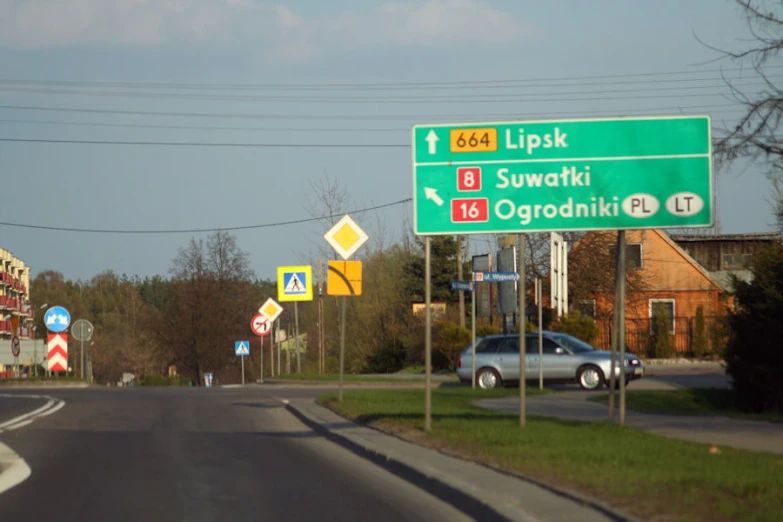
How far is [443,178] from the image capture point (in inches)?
503

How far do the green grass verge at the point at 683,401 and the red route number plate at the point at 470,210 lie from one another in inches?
208

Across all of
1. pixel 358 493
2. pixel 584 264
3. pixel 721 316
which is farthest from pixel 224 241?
pixel 358 493

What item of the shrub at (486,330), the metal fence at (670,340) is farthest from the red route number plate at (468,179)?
the metal fence at (670,340)

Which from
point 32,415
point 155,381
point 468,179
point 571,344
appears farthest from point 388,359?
point 468,179

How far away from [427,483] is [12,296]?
133672mm

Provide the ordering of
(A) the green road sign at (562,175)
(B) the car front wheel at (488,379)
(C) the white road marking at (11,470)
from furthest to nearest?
(B) the car front wheel at (488,379) < (A) the green road sign at (562,175) < (C) the white road marking at (11,470)

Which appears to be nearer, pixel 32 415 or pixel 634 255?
pixel 32 415

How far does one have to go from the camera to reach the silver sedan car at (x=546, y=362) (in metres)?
24.3

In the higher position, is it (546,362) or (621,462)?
(621,462)

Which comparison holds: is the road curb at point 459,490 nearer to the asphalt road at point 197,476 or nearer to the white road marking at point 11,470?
the asphalt road at point 197,476

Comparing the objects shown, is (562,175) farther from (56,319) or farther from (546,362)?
(56,319)

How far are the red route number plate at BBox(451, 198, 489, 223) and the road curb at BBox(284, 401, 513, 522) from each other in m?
3.19

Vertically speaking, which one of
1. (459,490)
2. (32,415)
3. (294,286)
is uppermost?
(294,286)

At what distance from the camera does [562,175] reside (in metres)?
12.6
